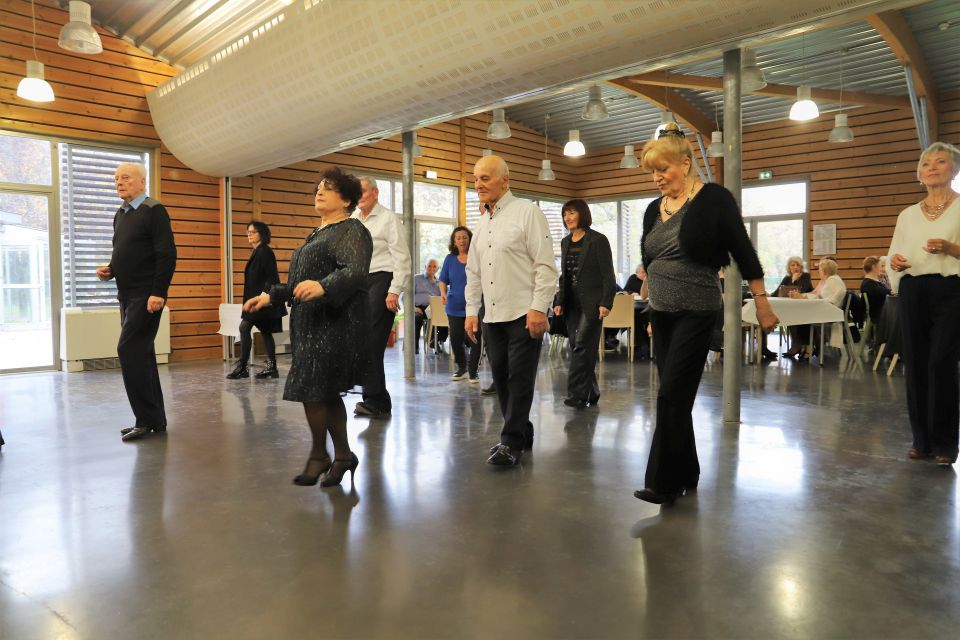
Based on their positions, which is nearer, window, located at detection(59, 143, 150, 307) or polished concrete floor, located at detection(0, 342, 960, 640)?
polished concrete floor, located at detection(0, 342, 960, 640)

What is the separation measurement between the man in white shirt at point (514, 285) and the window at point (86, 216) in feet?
21.9

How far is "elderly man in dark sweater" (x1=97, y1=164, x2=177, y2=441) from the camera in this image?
4160mm

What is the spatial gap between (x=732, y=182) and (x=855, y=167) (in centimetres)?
937

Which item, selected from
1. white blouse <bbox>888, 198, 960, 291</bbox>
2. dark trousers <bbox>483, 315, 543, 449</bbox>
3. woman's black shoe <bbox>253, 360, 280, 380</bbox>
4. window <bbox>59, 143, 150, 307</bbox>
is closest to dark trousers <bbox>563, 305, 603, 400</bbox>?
dark trousers <bbox>483, 315, 543, 449</bbox>

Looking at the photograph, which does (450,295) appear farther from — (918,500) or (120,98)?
(120,98)

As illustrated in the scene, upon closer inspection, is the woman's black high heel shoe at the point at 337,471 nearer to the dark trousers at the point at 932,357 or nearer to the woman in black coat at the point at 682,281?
the woman in black coat at the point at 682,281

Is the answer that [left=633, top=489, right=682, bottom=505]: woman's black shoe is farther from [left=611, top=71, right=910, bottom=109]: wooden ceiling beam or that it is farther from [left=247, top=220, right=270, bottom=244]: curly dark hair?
[left=611, top=71, right=910, bottom=109]: wooden ceiling beam

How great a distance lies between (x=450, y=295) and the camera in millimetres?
6633

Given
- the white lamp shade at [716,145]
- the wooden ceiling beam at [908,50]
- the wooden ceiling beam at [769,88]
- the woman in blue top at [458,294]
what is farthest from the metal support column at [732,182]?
the white lamp shade at [716,145]

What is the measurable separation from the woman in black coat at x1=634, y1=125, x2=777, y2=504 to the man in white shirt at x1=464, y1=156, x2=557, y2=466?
0.72 m

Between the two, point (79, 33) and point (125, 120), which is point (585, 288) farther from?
point (125, 120)

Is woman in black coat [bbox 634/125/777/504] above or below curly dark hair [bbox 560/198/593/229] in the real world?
below

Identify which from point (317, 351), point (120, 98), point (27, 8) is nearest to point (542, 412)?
point (317, 351)

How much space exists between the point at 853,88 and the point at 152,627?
13163mm
